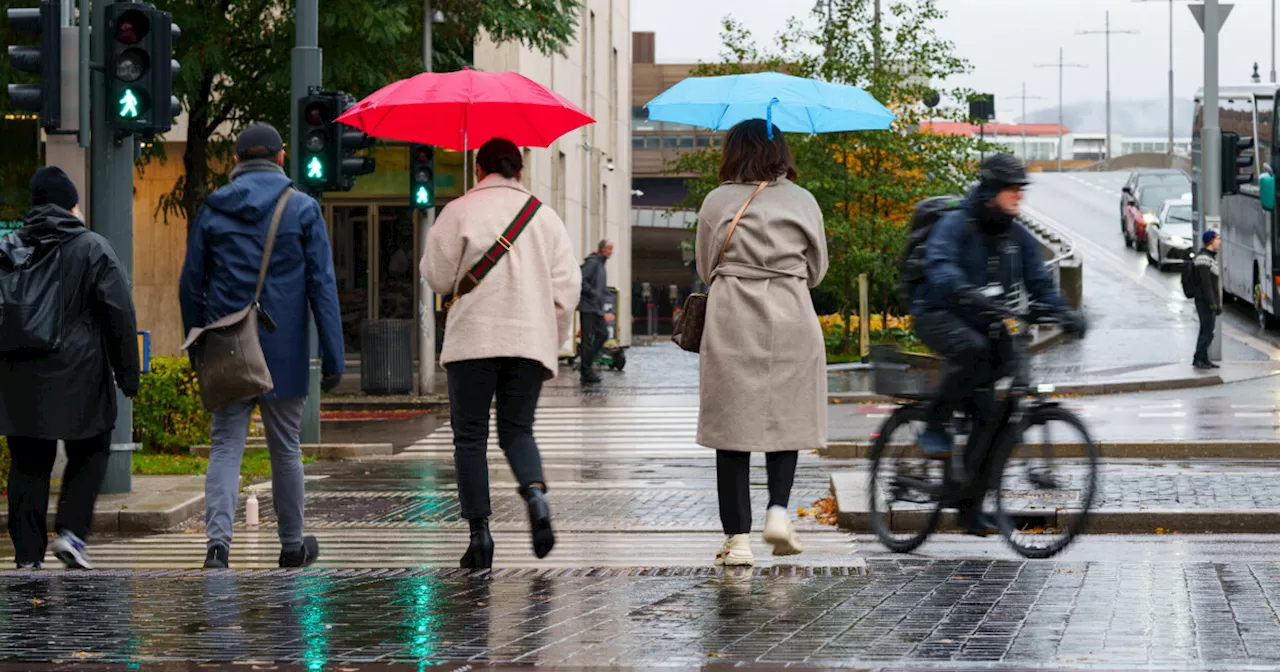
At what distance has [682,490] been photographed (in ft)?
44.8

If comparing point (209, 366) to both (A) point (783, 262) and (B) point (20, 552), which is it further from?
(A) point (783, 262)

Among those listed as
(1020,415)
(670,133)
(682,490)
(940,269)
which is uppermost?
(670,133)

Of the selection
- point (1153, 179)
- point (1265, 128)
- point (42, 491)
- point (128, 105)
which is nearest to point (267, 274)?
point (42, 491)

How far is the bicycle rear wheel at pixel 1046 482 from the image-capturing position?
8406mm

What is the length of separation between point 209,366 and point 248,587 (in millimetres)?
1177

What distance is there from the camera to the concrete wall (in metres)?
35.6

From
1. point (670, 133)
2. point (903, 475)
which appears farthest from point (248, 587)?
point (670, 133)

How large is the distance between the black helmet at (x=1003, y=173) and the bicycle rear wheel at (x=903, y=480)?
3.62ft

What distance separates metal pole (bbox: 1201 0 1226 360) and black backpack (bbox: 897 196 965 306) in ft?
63.1

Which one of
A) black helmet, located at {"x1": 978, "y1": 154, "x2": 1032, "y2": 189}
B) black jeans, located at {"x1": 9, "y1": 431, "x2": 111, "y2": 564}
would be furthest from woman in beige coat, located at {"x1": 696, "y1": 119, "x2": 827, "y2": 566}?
black jeans, located at {"x1": 9, "y1": 431, "x2": 111, "y2": 564}

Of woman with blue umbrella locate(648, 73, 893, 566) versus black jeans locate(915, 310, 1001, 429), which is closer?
woman with blue umbrella locate(648, 73, 893, 566)

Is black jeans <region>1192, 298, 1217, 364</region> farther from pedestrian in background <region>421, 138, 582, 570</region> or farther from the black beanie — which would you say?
the black beanie

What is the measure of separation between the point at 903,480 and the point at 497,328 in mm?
2094

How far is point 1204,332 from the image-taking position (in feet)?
83.5
